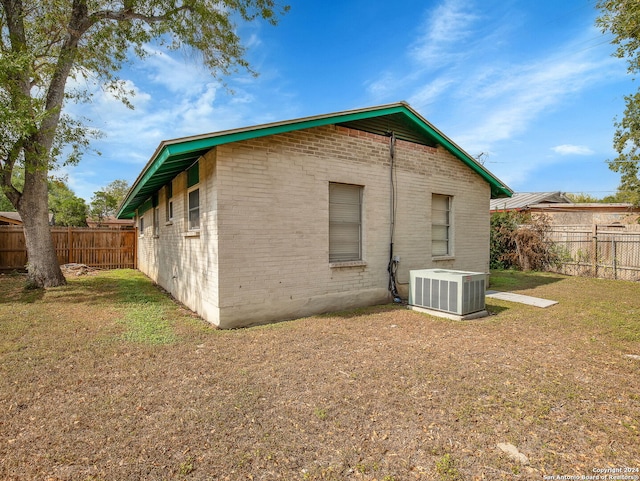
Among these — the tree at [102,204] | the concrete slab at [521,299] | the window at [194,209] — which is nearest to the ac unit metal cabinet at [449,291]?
the concrete slab at [521,299]

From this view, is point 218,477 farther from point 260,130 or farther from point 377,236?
point 377,236

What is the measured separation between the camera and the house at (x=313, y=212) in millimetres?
5754

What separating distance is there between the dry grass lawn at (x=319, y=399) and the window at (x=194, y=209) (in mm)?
2363

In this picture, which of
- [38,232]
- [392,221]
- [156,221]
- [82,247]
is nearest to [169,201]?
[156,221]

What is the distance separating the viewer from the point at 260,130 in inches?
224

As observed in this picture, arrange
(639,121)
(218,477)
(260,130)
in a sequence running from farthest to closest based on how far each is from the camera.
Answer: (639,121), (260,130), (218,477)

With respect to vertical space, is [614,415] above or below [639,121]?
below

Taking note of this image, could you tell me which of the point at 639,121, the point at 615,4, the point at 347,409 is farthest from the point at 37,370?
the point at 639,121

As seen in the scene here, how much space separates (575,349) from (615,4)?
29.1 ft

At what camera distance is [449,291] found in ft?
21.5

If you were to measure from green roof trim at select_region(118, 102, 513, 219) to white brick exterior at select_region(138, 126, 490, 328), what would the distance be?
247 mm

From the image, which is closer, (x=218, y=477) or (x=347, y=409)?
(x=218, y=477)

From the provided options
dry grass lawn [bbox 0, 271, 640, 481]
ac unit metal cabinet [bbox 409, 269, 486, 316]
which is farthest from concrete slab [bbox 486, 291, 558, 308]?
ac unit metal cabinet [bbox 409, 269, 486, 316]

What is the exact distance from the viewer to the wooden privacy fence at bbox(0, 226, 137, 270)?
46.8ft
